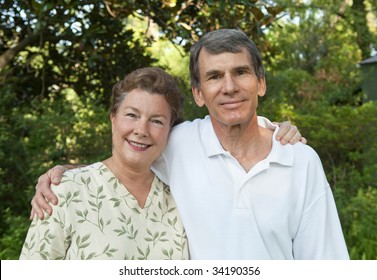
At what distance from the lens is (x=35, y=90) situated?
7.21m

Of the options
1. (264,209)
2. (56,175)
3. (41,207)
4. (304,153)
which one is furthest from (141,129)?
(304,153)

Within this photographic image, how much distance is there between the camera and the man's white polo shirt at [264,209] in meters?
2.53

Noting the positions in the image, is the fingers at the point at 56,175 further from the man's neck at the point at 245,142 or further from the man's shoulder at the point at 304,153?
the man's shoulder at the point at 304,153

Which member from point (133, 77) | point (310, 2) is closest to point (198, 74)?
point (133, 77)

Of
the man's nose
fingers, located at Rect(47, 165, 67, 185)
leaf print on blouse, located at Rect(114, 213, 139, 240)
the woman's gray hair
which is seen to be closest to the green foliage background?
the woman's gray hair

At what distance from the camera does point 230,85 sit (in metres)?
2.57

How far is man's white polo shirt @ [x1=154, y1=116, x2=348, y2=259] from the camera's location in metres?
2.53

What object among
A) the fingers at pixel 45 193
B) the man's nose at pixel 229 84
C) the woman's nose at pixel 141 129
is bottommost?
the fingers at pixel 45 193

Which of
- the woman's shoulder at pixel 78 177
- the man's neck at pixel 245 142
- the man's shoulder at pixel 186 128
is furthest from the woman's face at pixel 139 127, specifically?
the man's neck at pixel 245 142

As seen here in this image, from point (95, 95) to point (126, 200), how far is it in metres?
4.65

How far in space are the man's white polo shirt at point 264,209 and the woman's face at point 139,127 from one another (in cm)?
28

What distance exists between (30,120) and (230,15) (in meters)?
2.57
